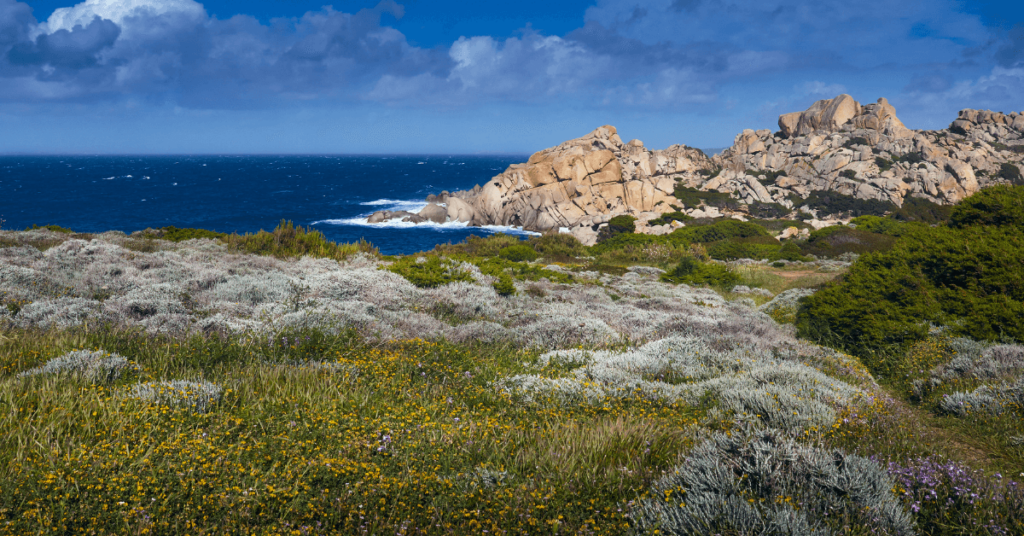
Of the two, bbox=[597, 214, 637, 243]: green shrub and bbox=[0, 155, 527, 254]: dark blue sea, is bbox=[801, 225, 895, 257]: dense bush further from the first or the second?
bbox=[0, 155, 527, 254]: dark blue sea

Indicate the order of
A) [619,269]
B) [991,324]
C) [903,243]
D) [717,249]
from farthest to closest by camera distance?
[717,249] < [619,269] < [903,243] < [991,324]

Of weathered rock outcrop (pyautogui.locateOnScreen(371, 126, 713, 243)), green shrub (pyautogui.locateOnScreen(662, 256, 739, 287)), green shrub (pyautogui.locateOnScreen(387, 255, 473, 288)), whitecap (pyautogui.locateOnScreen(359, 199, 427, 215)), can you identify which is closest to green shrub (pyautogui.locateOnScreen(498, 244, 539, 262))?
green shrub (pyautogui.locateOnScreen(662, 256, 739, 287))

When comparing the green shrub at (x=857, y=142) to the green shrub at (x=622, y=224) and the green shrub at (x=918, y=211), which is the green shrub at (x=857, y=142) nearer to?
the green shrub at (x=918, y=211)

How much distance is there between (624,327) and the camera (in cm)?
1137

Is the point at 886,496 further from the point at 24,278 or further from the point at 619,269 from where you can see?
the point at 619,269

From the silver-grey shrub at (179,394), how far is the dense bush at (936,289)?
1140 cm

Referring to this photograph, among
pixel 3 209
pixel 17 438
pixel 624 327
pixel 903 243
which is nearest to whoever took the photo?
pixel 17 438

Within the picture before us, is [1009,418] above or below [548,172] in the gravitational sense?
below

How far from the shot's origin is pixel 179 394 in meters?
4.87

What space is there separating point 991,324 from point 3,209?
11328cm

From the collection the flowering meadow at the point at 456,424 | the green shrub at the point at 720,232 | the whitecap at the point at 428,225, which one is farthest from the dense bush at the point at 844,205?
the flowering meadow at the point at 456,424

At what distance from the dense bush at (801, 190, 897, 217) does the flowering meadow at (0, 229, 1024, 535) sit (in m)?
98.0

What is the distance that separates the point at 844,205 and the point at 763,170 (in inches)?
1234

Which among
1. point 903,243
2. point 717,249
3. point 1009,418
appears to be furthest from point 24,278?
point 717,249
